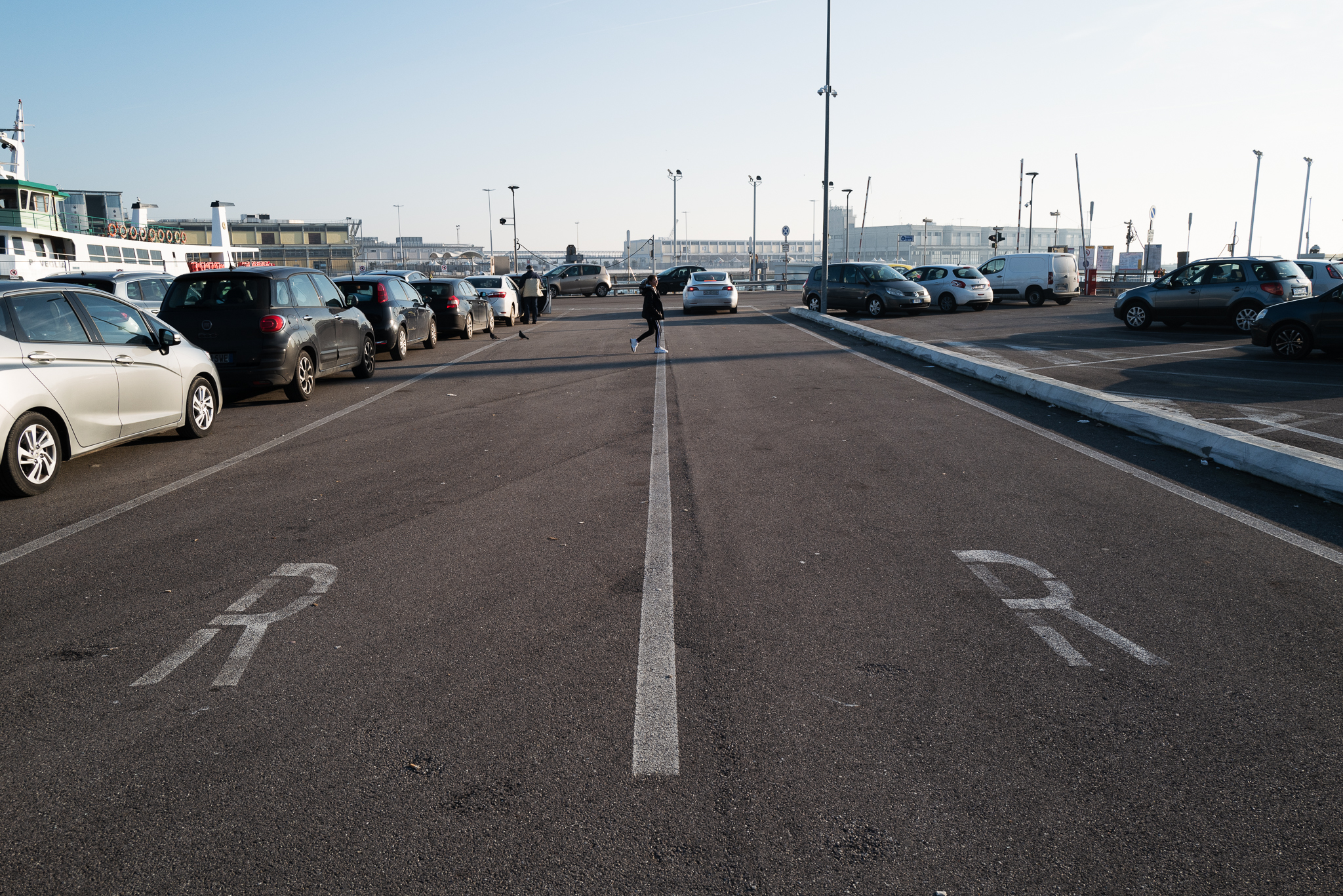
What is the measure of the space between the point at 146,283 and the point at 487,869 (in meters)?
17.2

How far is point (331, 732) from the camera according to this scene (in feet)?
11.2

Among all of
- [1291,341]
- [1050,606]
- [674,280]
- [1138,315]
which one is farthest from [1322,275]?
[674,280]

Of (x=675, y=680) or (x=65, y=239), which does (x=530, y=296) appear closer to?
(x=65, y=239)

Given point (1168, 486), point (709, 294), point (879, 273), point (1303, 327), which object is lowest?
point (1168, 486)

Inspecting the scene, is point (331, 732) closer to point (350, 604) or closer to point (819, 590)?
point (350, 604)

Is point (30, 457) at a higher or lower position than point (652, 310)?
lower

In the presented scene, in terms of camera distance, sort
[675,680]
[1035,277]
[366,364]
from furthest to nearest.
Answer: [1035,277] < [366,364] < [675,680]

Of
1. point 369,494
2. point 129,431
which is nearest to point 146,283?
point 129,431

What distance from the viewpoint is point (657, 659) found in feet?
13.3

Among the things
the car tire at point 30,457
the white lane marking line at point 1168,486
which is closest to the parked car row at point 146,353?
the car tire at point 30,457

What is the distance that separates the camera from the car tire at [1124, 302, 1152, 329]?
22.1 m

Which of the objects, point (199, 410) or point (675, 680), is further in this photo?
point (199, 410)

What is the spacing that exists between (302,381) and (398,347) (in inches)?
224

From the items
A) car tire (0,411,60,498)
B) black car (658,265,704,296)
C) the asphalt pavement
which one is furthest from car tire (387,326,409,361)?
black car (658,265,704,296)
